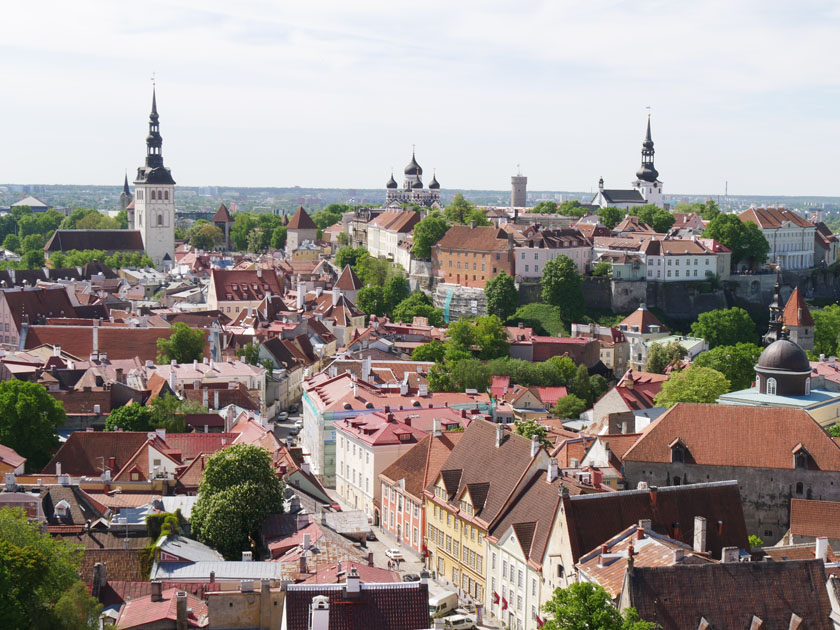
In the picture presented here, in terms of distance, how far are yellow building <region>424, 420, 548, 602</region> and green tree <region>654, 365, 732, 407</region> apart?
2418cm

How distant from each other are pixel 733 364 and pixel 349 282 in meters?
41.2

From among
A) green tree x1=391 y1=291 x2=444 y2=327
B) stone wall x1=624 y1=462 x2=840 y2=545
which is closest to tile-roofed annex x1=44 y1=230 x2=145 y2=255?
green tree x1=391 y1=291 x2=444 y2=327

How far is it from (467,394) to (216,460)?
995 inches

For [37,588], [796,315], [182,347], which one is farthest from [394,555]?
[796,315]

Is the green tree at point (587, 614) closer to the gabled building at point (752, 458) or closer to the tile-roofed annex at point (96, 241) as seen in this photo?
→ the gabled building at point (752, 458)

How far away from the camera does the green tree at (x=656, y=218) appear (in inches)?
5017

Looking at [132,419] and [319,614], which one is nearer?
[319,614]

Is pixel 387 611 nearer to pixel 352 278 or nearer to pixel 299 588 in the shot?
pixel 299 588

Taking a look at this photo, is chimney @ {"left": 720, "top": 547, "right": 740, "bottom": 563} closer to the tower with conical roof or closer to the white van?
the white van

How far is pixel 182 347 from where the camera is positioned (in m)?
77.6

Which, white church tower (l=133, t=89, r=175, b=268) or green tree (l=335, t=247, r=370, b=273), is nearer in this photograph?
green tree (l=335, t=247, r=370, b=273)

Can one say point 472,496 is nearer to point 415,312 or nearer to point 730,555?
point 730,555

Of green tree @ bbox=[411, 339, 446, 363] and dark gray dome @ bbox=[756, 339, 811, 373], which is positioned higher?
dark gray dome @ bbox=[756, 339, 811, 373]

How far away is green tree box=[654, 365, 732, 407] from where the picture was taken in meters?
66.5
